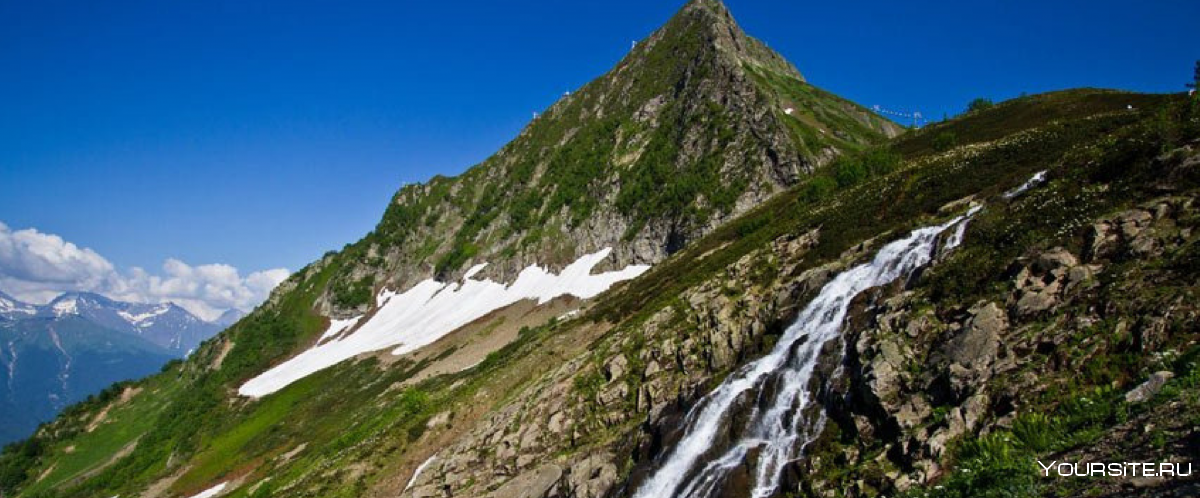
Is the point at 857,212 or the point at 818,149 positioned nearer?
the point at 857,212

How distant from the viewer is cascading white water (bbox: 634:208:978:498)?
23281 mm

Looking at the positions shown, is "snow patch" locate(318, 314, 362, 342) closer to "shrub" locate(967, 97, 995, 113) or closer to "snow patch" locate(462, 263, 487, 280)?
"snow patch" locate(462, 263, 487, 280)

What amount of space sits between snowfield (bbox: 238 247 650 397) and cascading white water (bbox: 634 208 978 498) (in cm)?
6365

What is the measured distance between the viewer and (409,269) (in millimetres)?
147375

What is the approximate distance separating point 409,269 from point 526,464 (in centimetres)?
12227

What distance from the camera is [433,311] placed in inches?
4670

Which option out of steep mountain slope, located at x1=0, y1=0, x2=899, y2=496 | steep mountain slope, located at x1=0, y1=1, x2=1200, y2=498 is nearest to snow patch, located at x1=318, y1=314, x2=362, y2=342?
steep mountain slope, located at x1=0, y1=0, x2=899, y2=496

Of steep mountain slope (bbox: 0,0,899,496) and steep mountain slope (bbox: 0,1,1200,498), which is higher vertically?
steep mountain slope (bbox: 0,0,899,496)

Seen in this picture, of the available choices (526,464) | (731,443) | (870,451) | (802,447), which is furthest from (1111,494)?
(526,464)

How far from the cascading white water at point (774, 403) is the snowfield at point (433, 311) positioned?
6365 centimetres

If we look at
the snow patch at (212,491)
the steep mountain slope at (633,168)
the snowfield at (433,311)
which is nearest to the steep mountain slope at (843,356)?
the snow patch at (212,491)

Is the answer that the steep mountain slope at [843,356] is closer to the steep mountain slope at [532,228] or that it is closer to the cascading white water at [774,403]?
the cascading white water at [774,403]

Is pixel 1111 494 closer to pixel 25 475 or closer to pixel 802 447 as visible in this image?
pixel 802 447

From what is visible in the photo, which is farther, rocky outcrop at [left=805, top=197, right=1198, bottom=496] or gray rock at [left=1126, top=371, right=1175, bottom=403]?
rocky outcrop at [left=805, top=197, right=1198, bottom=496]
